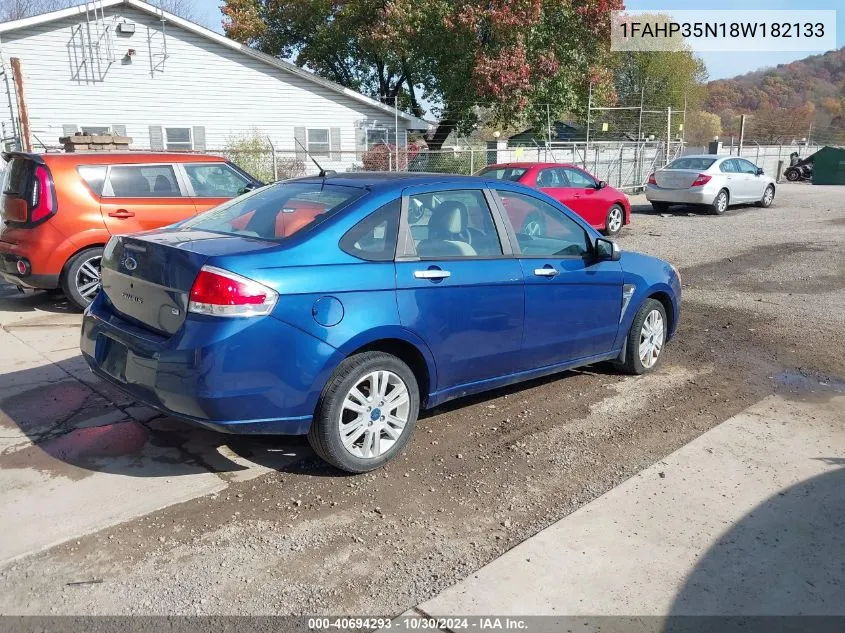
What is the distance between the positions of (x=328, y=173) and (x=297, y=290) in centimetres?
146

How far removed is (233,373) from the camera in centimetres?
354

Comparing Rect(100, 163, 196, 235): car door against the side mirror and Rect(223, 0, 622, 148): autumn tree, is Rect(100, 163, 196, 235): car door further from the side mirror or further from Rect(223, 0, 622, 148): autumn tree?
Rect(223, 0, 622, 148): autumn tree

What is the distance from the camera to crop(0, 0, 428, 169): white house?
20000mm

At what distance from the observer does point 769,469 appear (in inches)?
165

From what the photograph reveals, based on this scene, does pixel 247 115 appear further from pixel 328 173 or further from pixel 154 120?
pixel 328 173

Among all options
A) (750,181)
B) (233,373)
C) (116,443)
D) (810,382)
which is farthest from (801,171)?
(233,373)

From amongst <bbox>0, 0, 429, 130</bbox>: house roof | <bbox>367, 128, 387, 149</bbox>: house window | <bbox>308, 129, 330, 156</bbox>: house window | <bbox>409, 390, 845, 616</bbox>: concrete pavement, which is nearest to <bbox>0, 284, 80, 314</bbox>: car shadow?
<bbox>409, 390, 845, 616</bbox>: concrete pavement

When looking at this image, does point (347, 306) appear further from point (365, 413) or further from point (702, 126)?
point (702, 126)

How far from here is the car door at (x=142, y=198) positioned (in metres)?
7.71

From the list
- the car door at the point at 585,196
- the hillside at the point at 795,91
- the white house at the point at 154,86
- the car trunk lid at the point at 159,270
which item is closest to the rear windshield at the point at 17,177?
the car trunk lid at the point at 159,270

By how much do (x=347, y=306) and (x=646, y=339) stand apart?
302 centimetres

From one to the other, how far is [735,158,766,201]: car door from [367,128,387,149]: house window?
38.3 feet

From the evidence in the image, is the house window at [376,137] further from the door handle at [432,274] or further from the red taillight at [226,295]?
the red taillight at [226,295]

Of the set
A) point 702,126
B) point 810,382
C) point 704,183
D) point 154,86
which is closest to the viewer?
point 810,382
